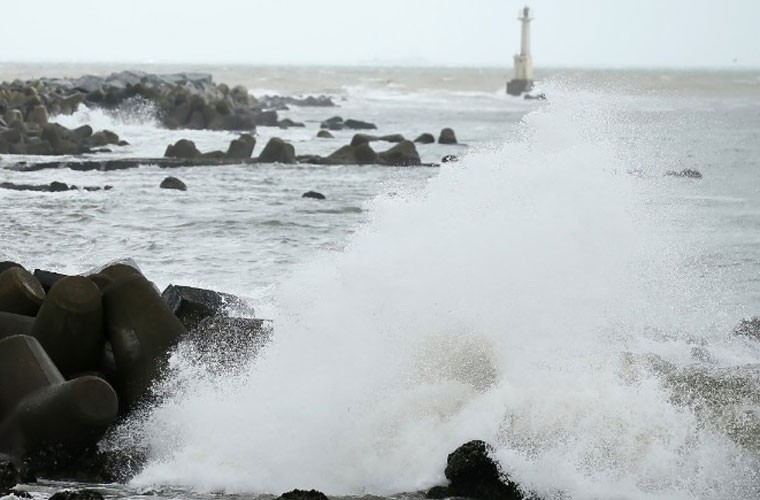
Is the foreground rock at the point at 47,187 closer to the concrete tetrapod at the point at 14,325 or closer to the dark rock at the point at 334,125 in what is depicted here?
the concrete tetrapod at the point at 14,325

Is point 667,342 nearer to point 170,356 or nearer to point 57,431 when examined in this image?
point 170,356

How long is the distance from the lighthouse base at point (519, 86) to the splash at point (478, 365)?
68459mm

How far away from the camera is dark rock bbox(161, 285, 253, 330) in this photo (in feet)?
24.2

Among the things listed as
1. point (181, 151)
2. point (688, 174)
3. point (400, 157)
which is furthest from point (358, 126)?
point (688, 174)

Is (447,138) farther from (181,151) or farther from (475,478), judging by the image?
(475,478)

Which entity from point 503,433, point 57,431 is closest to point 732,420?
point 503,433

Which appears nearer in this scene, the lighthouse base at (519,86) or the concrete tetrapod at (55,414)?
the concrete tetrapod at (55,414)

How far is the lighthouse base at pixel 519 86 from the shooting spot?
75625 mm

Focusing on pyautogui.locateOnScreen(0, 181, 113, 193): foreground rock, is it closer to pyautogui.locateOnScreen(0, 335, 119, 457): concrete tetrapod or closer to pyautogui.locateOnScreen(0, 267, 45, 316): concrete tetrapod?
pyautogui.locateOnScreen(0, 267, 45, 316): concrete tetrapod

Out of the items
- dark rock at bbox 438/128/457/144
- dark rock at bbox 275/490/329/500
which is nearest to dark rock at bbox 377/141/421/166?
dark rock at bbox 438/128/457/144

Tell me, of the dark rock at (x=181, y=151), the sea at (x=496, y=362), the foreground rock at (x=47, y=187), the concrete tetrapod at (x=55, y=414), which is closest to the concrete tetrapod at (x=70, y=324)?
the sea at (x=496, y=362)

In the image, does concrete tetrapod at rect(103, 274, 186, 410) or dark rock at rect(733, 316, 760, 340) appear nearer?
concrete tetrapod at rect(103, 274, 186, 410)

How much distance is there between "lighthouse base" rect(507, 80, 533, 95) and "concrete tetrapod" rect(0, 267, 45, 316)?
6934cm

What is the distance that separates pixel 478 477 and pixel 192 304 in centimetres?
281
